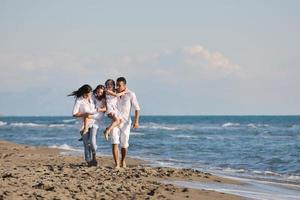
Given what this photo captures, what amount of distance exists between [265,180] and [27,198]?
676 cm

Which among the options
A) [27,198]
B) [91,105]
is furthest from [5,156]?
[27,198]

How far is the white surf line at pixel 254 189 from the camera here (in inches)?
385

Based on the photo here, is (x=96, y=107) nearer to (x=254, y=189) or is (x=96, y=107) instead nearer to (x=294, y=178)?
(x=254, y=189)

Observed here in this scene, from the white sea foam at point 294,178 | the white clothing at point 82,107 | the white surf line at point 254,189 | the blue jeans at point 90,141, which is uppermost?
the white clothing at point 82,107

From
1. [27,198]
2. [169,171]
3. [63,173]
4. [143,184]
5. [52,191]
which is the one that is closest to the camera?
[27,198]

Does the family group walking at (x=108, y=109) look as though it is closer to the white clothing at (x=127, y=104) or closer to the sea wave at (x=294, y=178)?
the white clothing at (x=127, y=104)

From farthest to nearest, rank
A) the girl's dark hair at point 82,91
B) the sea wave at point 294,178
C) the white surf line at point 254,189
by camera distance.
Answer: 1. the sea wave at point 294,178
2. the girl's dark hair at point 82,91
3. the white surf line at point 254,189

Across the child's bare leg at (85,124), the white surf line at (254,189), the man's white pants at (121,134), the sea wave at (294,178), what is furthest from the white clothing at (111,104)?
the sea wave at (294,178)

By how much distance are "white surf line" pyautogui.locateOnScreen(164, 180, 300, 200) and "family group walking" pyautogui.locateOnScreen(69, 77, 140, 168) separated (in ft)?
5.44

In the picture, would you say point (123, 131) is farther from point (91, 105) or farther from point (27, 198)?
point (27, 198)

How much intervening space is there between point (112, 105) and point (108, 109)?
4.1 inches

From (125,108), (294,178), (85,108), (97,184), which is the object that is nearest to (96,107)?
(85,108)

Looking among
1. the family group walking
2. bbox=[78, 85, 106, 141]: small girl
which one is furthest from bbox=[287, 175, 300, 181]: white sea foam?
bbox=[78, 85, 106, 141]: small girl

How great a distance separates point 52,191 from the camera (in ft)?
26.5
